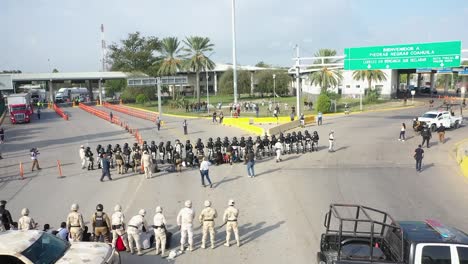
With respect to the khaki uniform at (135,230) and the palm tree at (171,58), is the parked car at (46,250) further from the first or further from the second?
the palm tree at (171,58)

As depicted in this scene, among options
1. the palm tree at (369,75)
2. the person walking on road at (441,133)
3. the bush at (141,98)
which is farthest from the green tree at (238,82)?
the person walking on road at (441,133)

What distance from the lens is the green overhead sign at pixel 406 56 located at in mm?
30609

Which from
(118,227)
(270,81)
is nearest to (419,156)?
(118,227)

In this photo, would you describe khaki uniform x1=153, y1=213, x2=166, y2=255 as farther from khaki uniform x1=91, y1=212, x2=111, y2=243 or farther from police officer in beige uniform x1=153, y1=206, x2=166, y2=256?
khaki uniform x1=91, y1=212, x2=111, y2=243

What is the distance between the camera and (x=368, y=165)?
A: 2002cm

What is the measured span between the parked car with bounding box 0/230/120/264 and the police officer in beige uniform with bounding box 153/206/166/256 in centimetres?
154

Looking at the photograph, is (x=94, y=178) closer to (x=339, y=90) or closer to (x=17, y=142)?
(x=17, y=142)

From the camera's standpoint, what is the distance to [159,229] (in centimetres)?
986

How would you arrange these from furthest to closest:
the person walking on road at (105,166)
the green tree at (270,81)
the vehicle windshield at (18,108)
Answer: the green tree at (270,81)
the vehicle windshield at (18,108)
the person walking on road at (105,166)

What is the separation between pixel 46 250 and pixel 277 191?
938cm

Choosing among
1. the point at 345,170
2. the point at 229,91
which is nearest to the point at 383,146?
the point at 345,170

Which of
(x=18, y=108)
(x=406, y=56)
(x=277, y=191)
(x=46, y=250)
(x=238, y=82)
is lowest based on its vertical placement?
(x=277, y=191)

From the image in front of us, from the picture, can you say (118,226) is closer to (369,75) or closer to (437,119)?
(437,119)

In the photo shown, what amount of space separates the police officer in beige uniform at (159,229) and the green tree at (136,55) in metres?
66.5
